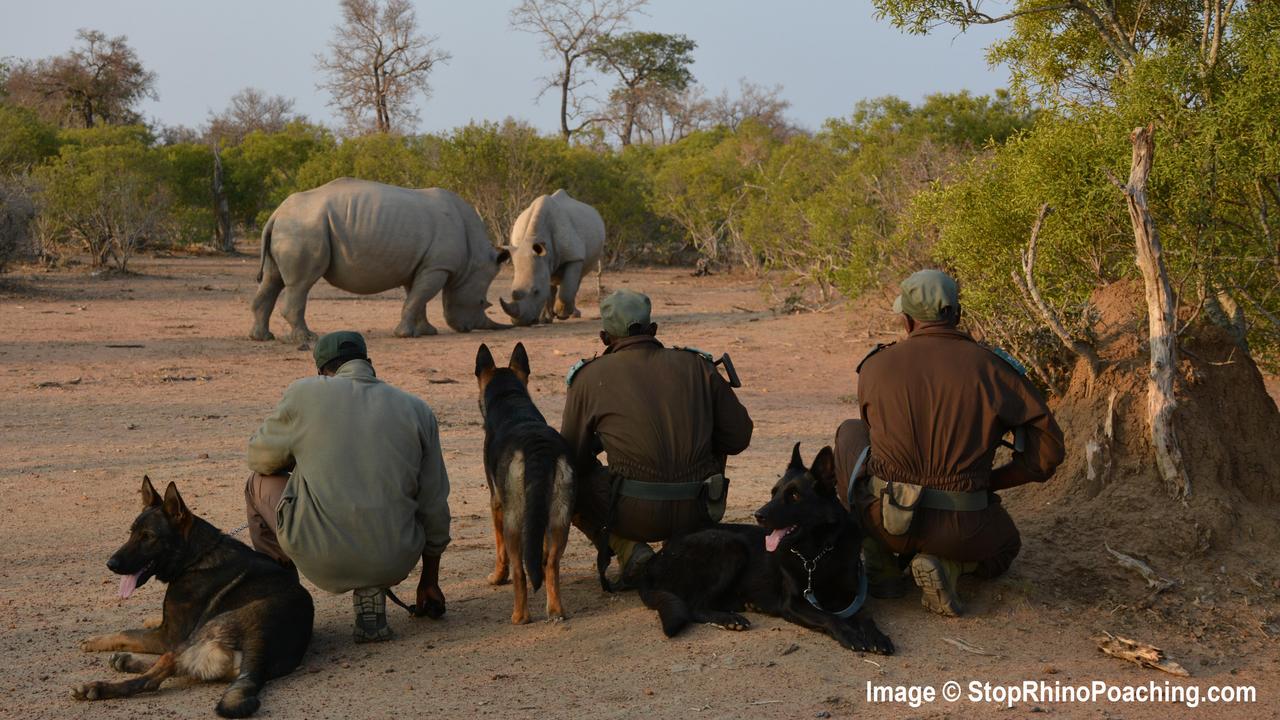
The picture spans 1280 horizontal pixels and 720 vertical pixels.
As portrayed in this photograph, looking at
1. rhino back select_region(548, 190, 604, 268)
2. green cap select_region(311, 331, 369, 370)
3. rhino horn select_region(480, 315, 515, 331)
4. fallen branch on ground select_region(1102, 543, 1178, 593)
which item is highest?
rhino back select_region(548, 190, 604, 268)

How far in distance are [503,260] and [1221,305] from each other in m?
12.1

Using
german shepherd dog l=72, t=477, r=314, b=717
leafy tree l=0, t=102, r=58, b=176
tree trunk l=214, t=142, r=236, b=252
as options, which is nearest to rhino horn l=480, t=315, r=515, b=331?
german shepherd dog l=72, t=477, r=314, b=717

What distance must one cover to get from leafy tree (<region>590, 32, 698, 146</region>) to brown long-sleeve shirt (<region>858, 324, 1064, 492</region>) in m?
45.8

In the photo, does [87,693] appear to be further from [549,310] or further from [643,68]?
[643,68]

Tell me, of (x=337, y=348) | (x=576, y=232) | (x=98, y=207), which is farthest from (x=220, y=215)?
(x=337, y=348)

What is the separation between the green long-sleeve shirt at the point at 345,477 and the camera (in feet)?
16.8

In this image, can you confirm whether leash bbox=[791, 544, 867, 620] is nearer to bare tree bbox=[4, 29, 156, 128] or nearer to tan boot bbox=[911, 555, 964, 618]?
tan boot bbox=[911, 555, 964, 618]

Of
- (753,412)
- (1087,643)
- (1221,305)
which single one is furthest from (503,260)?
(1087,643)

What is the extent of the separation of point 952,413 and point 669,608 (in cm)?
147

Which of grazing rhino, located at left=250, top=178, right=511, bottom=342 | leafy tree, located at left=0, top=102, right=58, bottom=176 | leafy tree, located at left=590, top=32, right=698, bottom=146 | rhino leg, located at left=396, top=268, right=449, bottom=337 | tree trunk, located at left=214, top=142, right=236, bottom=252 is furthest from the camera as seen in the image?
leafy tree, located at left=590, top=32, right=698, bottom=146

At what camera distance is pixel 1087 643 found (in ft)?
16.9

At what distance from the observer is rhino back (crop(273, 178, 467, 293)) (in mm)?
15852

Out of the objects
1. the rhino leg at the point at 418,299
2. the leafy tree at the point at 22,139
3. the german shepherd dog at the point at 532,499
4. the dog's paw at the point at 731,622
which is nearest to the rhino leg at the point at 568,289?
the rhino leg at the point at 418,299

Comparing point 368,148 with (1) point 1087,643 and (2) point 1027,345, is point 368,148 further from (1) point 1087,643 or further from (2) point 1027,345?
(1) point 1087,643
